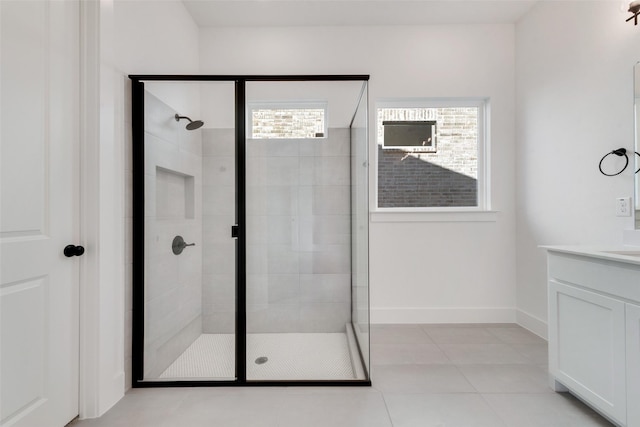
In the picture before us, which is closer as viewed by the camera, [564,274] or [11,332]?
[11,332]

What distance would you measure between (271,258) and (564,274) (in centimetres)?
165

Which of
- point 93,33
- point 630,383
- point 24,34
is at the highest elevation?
point 93,33

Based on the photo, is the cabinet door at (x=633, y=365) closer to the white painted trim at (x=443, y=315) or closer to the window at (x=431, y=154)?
the white painted trim at (x=443, y=315)

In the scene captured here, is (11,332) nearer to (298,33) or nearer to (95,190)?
(95,190)

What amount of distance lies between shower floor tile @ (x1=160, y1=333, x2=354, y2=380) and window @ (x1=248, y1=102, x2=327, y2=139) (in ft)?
4.18

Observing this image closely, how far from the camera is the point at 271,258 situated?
6.87 ft

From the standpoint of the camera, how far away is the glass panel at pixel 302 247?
2035 mm

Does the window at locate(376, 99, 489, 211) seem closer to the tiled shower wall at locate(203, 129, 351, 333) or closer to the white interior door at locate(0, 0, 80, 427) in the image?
the tiled shower wall at locate(203, 129, 351, 333)

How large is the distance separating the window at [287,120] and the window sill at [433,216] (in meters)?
1.23

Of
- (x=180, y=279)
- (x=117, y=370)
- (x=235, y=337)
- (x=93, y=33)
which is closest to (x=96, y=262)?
(x=180, y=279)

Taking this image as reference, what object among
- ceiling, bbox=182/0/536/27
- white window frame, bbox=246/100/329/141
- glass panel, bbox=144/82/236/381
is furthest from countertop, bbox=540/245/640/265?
ceiling, bbox=182/0/536/27

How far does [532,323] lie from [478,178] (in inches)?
54.1

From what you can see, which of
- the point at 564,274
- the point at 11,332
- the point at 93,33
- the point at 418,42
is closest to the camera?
the point at 11,332

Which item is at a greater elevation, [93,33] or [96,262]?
[93,33]
